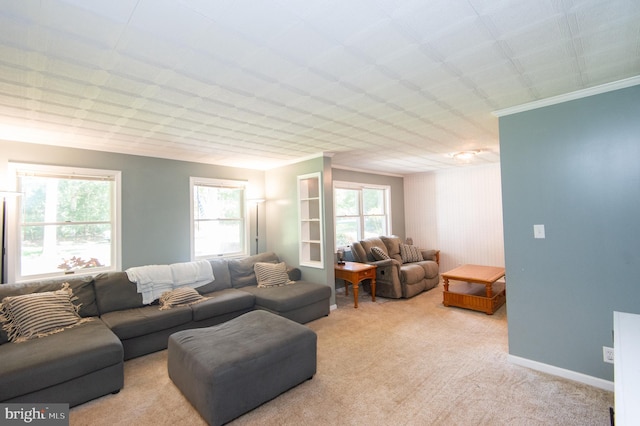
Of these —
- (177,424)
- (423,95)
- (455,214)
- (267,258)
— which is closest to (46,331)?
(177,424)

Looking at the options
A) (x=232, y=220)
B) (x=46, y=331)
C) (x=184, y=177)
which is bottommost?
(x=46, y=331)

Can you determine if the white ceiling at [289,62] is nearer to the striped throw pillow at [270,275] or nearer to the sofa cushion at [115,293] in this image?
the sofa cushion at [115,293]

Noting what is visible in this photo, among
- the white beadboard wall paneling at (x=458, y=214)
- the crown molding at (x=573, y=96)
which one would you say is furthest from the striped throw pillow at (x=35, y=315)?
the white beadboard wall paneling at (x=458, y=214)

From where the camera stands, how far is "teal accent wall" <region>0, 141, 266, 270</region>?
357cm

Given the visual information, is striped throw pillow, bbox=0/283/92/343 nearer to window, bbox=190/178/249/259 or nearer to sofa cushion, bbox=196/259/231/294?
sofa cushion, bbox=196/259/231/294

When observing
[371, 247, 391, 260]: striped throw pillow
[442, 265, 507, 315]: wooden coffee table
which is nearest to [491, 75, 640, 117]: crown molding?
[442, 265, 507, 315]: wooden coffee table

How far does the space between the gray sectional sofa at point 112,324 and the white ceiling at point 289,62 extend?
6.00ft

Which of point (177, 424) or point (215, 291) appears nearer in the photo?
point (177, 424)

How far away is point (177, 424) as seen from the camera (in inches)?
80.0

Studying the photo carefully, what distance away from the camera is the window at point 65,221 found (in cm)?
326

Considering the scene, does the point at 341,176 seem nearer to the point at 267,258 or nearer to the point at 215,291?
the point at 267,258

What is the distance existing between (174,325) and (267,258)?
71.9 inches

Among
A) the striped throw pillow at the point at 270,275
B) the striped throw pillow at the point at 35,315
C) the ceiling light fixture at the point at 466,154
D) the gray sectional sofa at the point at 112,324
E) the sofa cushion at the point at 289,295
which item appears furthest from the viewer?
the ceiling light fixture at the point at 466,154

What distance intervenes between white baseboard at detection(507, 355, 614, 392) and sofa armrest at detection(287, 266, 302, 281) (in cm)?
291
